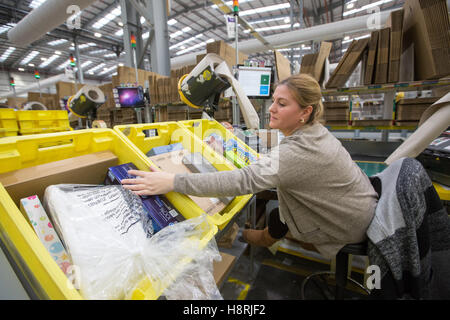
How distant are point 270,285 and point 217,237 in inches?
49.8

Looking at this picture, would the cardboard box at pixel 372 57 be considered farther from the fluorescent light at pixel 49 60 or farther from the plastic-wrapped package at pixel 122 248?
the fluorescent light at pixel 49 60

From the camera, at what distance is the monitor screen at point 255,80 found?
2.32m

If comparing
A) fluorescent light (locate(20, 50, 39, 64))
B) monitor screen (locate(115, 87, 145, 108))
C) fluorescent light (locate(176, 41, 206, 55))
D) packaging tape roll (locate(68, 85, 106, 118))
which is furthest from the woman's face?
fluorescent light (locate(20, 50, 39, 64))

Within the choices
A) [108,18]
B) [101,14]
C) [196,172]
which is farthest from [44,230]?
[108,18]

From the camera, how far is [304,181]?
0.87 m

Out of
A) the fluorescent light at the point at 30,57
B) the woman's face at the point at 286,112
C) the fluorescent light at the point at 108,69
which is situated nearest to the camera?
the woman's face at the point at 286,112

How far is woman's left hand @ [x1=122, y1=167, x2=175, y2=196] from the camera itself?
0.71 metres

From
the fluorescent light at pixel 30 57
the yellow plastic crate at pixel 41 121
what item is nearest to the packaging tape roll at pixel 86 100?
the yellow plastic crate at pixel 41 121

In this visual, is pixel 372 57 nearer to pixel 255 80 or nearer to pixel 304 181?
pixel 255 80

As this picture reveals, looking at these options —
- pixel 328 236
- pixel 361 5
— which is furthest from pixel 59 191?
pixel 361 5

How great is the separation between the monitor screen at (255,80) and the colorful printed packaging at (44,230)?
6.88 feet

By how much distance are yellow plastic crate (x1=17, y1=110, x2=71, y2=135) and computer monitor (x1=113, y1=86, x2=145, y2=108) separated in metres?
0.73

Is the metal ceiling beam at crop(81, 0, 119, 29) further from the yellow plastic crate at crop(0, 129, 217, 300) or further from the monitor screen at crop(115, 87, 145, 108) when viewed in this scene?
the yellow plastic crate at crop(0, 129, 217, 300)
